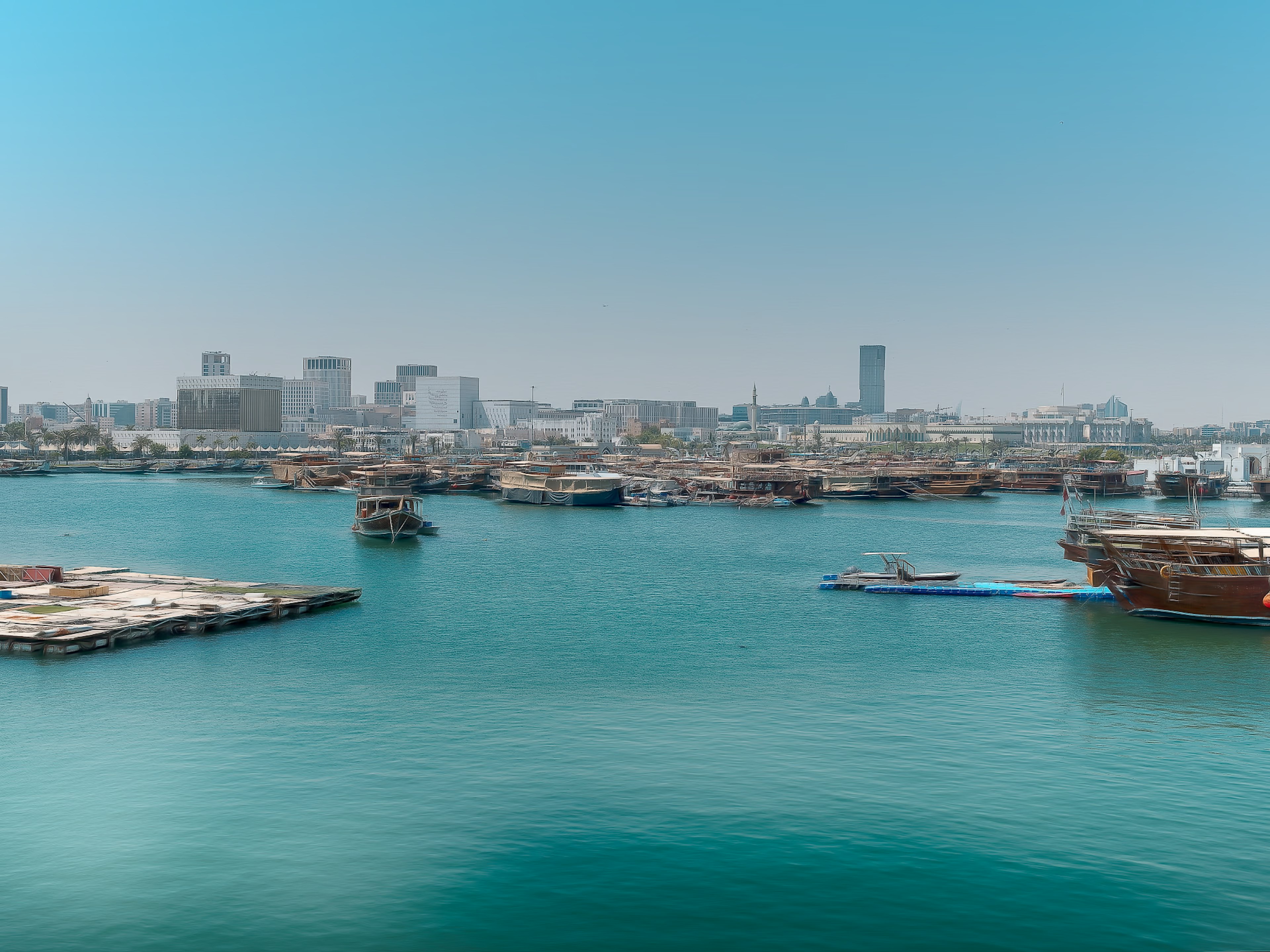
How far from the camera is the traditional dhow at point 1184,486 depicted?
110 metres

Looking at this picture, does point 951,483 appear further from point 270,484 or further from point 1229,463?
point 270,484

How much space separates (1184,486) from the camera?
11056cm

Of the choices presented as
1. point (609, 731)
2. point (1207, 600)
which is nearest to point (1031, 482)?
point (1207, 600)

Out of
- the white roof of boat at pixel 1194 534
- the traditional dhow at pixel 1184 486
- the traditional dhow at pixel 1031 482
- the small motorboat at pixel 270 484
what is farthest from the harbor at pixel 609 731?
the traditional dhow at pixel 1031 482

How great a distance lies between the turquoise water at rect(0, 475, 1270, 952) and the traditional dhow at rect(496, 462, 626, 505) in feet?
174

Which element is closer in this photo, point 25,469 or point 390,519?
point 390,519

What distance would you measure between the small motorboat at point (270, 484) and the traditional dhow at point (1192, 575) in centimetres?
9847

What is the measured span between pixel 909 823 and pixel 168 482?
416 ft

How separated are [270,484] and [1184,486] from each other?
95.7 m

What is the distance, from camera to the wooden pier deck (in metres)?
30.8

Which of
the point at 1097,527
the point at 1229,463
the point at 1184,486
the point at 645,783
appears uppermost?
the point at 1229,463

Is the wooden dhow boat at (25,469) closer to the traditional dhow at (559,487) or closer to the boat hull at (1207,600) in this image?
the traditional dhow at (559,487)

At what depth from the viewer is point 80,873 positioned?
52.5ft

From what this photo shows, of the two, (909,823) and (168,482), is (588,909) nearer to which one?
(909,823)
